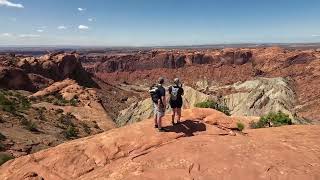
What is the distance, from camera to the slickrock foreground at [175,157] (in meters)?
10.5

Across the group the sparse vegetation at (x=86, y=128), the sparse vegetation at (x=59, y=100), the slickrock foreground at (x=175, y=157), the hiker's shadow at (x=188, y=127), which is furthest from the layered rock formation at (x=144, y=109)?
the slickrock foreground at (x=175, y=157)

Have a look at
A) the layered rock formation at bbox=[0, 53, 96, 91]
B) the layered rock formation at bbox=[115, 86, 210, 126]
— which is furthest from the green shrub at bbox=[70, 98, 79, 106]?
the layered rock formation at bbox=[0, 53, 96, 91]

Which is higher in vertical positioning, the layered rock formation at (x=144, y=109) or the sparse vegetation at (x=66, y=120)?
the sparse vegetation at (x=66, y=120)

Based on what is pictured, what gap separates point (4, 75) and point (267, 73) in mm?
97198

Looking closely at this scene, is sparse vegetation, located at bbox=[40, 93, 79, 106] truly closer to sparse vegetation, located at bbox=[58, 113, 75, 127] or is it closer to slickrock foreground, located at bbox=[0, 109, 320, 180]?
sparse vegetation, located at bbox=[58, 113, 75, 127]

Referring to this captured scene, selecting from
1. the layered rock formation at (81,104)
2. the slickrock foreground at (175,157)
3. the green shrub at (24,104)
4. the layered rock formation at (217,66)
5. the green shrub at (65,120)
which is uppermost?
the slickrock foreground at (175,157)

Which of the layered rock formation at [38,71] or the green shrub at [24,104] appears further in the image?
the layered rock formation at [38,71]

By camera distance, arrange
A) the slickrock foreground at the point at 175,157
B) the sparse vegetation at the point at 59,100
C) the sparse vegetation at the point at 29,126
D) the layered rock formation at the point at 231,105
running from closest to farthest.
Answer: the slickrock foreground at the point at 175,157 < the sparse vegetation at the point at 29,126 < the sparse vegetation at the point at 59,100 < the layered rock formation at the point at 231,105

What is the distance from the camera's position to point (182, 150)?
1162 cm

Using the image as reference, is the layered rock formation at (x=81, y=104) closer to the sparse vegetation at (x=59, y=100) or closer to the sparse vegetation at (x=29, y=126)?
the sparse vegetation at (x=59, y=100)

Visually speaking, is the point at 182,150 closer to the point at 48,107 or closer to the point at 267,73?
the point at 48,107

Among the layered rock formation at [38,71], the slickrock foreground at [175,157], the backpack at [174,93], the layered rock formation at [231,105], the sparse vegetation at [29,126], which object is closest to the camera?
the slickrock foreground at [175,157]

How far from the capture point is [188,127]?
13734 millimetres

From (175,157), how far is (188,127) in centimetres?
270
